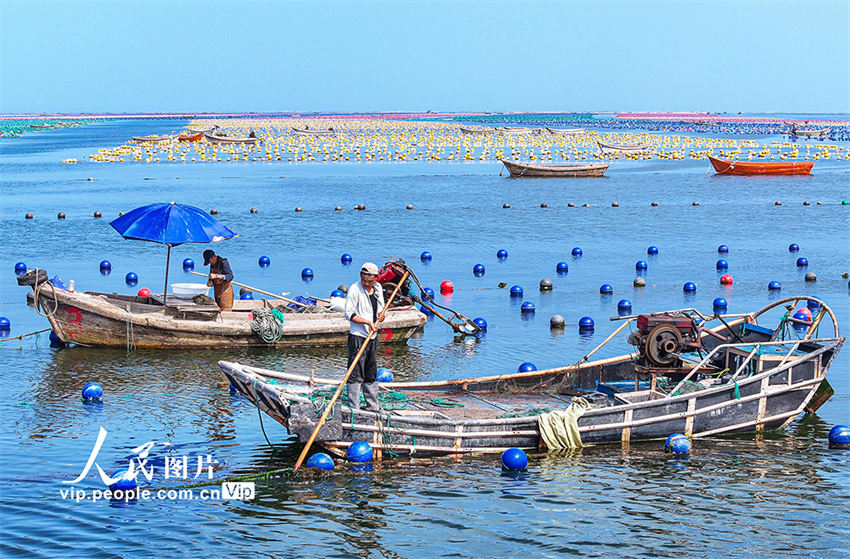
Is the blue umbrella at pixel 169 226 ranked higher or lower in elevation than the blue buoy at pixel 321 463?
higher

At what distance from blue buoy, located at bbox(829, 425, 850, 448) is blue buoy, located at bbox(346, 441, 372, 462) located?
247 inches

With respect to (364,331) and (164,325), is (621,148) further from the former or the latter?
(364,331)

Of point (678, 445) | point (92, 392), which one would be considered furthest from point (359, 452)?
point (92, 392)

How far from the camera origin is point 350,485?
11641 mm

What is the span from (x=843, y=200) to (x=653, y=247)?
2035cm

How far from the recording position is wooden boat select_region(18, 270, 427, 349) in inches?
714

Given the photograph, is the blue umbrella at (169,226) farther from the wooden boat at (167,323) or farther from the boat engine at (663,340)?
the boat engine at (663,340)

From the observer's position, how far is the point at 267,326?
1856cm

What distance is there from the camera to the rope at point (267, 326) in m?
18.5

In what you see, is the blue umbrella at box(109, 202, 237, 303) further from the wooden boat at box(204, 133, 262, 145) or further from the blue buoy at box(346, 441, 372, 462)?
the wooden boat at box(204, 133, 262, 145)

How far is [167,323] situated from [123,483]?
7.43 metres

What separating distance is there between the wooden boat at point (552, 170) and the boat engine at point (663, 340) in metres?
45.4

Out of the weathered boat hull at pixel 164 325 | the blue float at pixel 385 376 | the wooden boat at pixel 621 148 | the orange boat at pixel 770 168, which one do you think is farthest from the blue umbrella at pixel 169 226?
the wooden boat at pixel 621 148

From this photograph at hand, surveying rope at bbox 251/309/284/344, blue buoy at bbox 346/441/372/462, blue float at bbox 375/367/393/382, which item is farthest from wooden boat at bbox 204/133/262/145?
blue buoy at bbox 346/441/372/462
